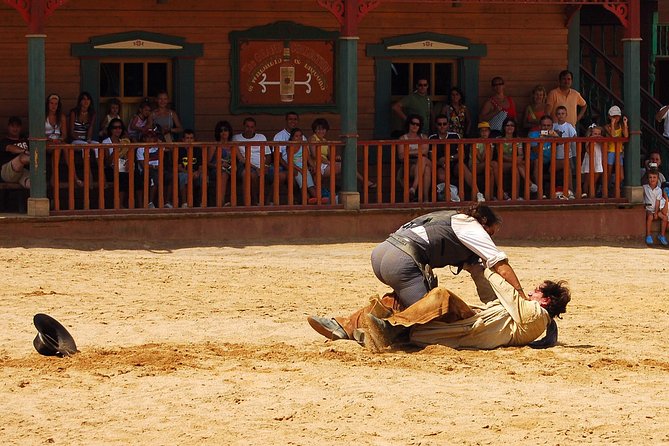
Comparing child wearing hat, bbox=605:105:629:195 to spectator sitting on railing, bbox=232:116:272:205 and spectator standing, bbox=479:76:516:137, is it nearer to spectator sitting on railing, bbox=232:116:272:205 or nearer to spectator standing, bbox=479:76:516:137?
spectator standing, bbox=479:76:516:137

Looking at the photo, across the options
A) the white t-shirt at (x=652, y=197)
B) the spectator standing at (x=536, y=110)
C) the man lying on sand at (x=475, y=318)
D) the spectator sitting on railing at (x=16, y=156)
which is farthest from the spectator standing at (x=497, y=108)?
the man lying on sand at (x=475, y=318)

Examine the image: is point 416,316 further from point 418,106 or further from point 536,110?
point 536,110

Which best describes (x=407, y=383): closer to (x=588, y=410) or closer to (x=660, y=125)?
(x=588, y=410)

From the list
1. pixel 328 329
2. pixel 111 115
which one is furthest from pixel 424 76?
pixel 328 329

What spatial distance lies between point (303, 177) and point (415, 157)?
5.15 feet

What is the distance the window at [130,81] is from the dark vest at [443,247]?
313 inches

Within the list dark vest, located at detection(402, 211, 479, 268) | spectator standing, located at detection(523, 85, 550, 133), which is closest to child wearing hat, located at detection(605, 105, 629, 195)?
spectator standing, located at detection(523, 85, 550, 133)

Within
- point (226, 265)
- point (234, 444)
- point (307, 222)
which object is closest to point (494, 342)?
point (234, 444)

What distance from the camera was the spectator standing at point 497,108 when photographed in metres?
18.3

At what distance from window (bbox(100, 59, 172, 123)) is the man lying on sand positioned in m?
7.79

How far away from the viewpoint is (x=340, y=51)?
56.0 feet

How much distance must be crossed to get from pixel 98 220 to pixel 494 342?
6680 millimetres

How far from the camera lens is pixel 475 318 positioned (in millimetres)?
10266

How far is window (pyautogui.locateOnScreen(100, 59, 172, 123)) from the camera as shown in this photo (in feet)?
57.4
